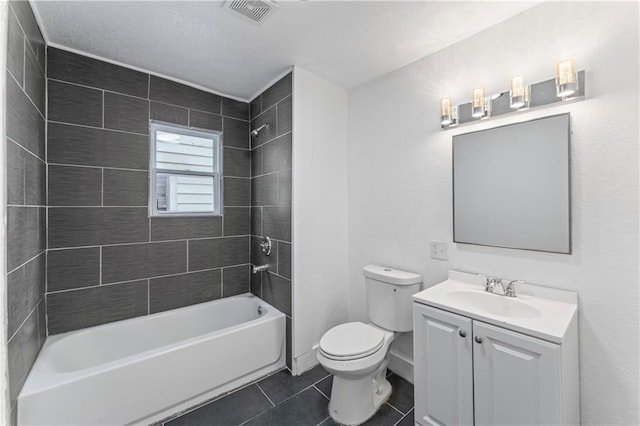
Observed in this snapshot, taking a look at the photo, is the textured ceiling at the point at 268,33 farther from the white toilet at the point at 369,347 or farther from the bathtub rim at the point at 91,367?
the bathtub rim at the point at 91,367

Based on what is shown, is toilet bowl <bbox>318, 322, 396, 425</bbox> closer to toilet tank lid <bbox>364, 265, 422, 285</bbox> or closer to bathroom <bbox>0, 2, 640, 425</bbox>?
bathroom <bbox>0, 2, 640, 425</bbox>

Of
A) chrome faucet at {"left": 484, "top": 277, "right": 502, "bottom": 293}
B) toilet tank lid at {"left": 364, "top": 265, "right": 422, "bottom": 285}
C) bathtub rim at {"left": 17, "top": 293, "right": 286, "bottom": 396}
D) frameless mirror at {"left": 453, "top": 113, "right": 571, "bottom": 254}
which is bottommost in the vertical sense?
bathtub rim at {"left": 17, "top": 293, "right": 286, "bottom": 396}

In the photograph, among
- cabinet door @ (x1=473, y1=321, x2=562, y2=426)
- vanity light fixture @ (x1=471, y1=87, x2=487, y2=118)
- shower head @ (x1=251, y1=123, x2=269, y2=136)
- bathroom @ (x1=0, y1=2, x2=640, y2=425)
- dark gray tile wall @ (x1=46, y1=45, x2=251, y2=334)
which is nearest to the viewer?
cabinet door @ (x1=473, y1=321, x2=562, y2=426)

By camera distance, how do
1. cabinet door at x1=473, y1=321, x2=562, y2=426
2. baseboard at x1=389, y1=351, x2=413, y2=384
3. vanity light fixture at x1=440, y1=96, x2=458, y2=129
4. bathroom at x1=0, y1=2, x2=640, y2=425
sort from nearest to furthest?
cabinet door at x1=473, y1=321, x2=562, y2=426 < bathroom at x1=0, y1=2, x2=640, y2=425 < vanity light fixture at x1=440, y1=96, x2=458, y2=129 < baseboard at x1=389, y1=351, x2=413, y2=384

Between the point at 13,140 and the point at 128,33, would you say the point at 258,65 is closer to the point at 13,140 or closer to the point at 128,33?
the point at 128,33

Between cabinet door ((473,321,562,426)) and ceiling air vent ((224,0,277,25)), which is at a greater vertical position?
ceiling air vent ((224,0,277,25))

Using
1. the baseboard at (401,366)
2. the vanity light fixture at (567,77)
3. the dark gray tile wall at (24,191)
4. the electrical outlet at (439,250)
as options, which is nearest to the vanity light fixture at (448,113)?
the vanity light fixture at (567,77)

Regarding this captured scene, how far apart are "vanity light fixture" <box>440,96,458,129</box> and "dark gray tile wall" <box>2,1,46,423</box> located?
2.24m

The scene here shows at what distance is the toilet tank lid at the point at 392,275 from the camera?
197cm

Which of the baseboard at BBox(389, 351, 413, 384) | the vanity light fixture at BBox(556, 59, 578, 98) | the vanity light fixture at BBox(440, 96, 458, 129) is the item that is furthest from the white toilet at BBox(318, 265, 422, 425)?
the vanity light fixture at BBox(556, 59, 578, 98)

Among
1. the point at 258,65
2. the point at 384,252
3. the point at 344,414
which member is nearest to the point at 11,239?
the point at 258,65

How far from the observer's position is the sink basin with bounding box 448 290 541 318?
149 centimetres

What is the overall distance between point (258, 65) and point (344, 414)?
2.52m

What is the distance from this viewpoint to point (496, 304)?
5.23ft
